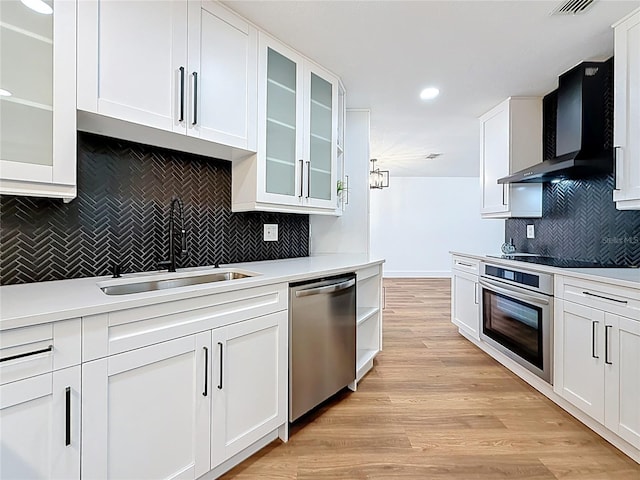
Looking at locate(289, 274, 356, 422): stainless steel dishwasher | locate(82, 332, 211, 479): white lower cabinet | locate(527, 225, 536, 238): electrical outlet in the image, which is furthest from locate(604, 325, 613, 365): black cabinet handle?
locate(82, 332, 211, 479): white lower cabinet

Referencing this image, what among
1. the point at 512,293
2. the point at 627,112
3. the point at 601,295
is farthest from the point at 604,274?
the point at 627,112

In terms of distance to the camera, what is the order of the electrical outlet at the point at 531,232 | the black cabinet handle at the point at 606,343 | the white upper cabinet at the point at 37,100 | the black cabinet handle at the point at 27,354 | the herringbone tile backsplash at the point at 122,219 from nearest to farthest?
the black cabinet handle at the point at 27,354
the white upper cabinet at the point at 37,100
the herringbone tile backsplash at the point at 122,219
the black cabinet handle at the point at 606,343
the electrical outlet at the point at 531,232

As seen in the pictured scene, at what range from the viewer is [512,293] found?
2.64 meters

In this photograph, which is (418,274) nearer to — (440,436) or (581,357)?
(581,357)

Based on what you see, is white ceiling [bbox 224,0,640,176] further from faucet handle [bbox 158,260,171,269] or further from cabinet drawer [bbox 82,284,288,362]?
cabinet drawer [bbox 82,284,288,362]

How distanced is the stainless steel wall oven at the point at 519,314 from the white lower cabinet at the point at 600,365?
98 mm

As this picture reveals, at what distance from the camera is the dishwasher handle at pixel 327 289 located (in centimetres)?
187

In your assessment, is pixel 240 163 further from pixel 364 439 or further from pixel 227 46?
pixel 364 439

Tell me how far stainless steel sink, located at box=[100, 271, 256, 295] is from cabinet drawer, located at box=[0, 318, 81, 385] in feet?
1.56

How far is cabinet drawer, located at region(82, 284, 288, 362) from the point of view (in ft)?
3.55

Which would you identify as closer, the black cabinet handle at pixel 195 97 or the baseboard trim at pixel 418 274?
the black cabinet handle at pixel 195 97

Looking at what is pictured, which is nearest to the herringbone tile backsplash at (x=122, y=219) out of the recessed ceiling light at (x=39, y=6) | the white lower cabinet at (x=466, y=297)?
the recessed ceiling light at (x=39, y=6)

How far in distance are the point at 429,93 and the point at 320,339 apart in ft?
8.19

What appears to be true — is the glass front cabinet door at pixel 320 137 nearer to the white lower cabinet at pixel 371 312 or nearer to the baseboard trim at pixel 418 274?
the white lower cabinet at pixel 371 312
